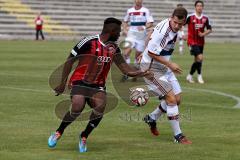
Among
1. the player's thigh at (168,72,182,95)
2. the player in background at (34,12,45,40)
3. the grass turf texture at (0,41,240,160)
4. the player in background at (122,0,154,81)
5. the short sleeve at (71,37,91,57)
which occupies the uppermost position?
the short sleeve at (71,37,91,57)

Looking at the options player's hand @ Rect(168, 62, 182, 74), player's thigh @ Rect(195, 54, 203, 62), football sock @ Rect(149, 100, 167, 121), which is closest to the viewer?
player's hand @ Rect(168, 62, 182, 74)

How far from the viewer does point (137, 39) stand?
2184 centimetres

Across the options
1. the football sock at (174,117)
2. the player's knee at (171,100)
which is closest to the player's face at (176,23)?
the player's knee at (171,100)

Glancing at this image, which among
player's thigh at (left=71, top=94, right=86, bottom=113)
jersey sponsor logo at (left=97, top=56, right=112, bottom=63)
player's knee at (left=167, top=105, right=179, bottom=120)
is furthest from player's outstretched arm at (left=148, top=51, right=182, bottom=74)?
player's thigh at (left=71, top=94, right=86, bottom=113)

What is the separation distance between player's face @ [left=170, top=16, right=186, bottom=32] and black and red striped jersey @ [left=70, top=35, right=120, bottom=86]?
1320 mm

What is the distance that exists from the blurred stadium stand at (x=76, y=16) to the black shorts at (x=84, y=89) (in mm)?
38011

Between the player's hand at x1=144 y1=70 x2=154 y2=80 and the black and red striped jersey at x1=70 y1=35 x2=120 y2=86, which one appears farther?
the player's hand at x1=144 y1=70 x2=154 y2=80

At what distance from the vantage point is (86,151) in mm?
9664

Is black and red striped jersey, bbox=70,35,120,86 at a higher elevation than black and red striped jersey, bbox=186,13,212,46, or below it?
higher

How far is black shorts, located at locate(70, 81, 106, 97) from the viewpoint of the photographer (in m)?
9.60

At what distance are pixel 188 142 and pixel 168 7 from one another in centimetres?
4938

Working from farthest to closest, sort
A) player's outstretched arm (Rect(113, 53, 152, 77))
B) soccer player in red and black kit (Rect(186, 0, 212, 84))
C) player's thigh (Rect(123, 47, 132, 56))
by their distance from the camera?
1. player's thigh (Rect(123, 47, 132, 56))
2. soccer player in red and black kit (Rect(186, 0, 212, 84))
3. player's outstretched arm (Rect(113, 53, 152, 77))

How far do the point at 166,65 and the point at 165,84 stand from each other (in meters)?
0.40

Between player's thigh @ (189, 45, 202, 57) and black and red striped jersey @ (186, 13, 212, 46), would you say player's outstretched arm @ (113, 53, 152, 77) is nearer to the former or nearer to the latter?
black and red striped jersey @ (186, 13, 212, 46)
